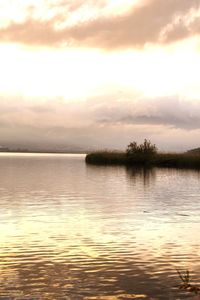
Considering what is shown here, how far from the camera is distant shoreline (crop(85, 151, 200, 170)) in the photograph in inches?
4035

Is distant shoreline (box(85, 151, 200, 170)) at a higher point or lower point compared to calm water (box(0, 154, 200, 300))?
higher

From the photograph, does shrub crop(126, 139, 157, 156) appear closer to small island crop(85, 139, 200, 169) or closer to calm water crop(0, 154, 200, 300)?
small island crop(85, 139, 200, 169)

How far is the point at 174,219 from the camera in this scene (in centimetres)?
3244

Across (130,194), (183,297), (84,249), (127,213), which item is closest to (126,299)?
(183,297)

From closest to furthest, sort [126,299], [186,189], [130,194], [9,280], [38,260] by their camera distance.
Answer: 1. [126,299]
2. [9,280]
3. [38,260]
4. [130,194]
5. [186,189]

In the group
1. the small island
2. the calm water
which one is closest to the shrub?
the small island

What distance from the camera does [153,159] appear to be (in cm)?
11069

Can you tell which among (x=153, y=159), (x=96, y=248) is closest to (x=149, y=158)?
(x=153, y=159)

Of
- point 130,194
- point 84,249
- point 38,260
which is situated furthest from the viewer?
point 130,194

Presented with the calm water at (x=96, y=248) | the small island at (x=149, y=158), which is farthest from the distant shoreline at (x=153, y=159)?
the calm water at (x=96, y=248)

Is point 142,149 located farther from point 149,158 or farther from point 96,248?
point 96,248

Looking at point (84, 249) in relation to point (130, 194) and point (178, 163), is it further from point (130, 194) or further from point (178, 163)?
point (178, 163)

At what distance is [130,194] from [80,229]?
76.2ft

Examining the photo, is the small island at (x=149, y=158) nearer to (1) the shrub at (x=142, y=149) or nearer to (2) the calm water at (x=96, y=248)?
(1) the shrub at (x=142, y=149)
